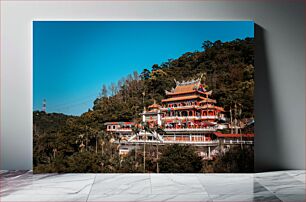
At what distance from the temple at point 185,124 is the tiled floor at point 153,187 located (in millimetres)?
408

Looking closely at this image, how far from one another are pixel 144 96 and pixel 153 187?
1216 millimetres

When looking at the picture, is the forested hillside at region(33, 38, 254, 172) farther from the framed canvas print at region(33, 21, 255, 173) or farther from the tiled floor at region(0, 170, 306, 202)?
the tiled floor at region(0, 170, 306, 202)

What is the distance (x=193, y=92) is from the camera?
4547 mm

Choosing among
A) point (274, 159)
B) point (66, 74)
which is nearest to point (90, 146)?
point (66, 74)

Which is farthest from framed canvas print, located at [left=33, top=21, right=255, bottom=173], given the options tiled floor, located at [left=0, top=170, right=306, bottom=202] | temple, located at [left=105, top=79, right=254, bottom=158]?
tiled floor, located at [left=0, top=170, right=306, bottom=202]

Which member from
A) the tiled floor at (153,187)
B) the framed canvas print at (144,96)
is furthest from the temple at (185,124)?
the tiled floor at (153,187)

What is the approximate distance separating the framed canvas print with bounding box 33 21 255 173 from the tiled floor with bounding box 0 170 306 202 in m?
0.23

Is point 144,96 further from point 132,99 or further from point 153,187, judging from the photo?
point 153,187

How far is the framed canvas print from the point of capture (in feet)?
14.8

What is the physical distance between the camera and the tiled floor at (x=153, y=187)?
11.3 feet

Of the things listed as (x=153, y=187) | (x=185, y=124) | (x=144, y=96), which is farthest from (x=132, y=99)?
(x=153, y=187)

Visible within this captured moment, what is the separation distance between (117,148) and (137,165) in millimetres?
325

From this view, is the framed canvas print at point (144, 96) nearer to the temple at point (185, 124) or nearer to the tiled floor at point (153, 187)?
the temple at point (185, 124)

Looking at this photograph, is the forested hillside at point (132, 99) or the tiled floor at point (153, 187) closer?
the tiled floor at point (153, 187)
